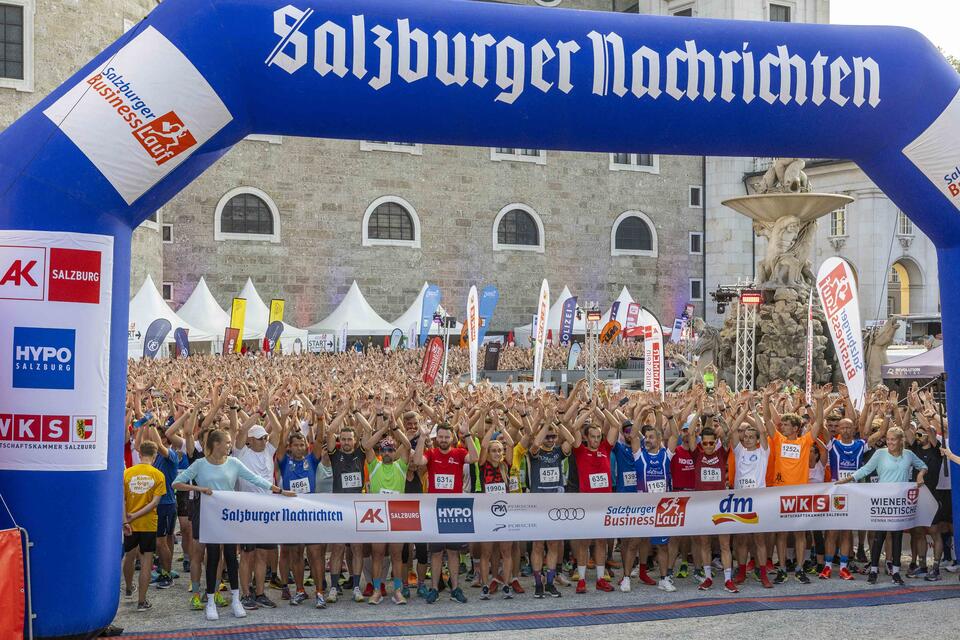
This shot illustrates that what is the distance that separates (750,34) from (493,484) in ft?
14.2

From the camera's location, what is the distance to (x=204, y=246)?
37.7 m

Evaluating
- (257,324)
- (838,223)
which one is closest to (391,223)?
(257,324)

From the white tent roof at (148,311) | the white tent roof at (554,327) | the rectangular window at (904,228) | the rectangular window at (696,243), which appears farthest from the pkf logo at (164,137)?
the rectangular window at (904,228)

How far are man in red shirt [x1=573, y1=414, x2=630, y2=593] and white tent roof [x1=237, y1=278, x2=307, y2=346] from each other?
22.6 metres

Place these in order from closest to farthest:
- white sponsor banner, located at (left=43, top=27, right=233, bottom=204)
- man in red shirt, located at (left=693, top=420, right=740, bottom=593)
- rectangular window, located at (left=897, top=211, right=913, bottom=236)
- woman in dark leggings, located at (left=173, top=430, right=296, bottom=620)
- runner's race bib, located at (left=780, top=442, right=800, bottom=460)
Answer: white sponsor banner, located at (left=43, top=27, right=233, bottom=204)
woman in dark leggings, located at (left=173, top=430, right=296, bottom=620)
man in red shirt, located at (left=693, top=420, right=740, bottom=593)
runner's race bib, located at (left=780, top=442, right=800, bottom=460)
rectangular window, located at (left=897, top=211, right=913, bottom=236)

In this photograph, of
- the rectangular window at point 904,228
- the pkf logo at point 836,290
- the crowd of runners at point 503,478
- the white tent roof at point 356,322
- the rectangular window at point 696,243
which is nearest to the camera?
the crowd of runners at point 503,478

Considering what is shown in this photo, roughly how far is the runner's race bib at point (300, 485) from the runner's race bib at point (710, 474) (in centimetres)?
357

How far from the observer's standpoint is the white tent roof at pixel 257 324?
102 ft

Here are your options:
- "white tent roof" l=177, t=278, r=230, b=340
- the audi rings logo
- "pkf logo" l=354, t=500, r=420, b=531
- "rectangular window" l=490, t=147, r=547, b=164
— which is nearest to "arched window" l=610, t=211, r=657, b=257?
"rectangular window" l=490, t=147, r=547, b=164

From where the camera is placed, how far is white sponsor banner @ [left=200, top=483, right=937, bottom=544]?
8.25 m

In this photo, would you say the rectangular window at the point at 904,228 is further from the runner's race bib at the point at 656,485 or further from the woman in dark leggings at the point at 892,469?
the runner's race bib at the point at 656,485

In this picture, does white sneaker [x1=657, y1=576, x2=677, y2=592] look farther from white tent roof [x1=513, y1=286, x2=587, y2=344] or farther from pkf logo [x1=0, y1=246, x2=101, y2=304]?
white tent roof [x1=513, y1=286, x2=587, y2=344]

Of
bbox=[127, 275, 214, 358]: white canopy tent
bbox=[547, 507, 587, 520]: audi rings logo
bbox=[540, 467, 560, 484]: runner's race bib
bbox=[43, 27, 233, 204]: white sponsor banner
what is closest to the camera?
bbox=[43, 27, 233, 204]: white sponsor banner

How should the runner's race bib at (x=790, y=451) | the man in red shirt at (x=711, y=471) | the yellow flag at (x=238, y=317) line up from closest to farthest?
the man in red shirt at (x=711, y=471) → the runner's race bib at (x=790, y=451) → the yellow flag at (x=238, y=317)
